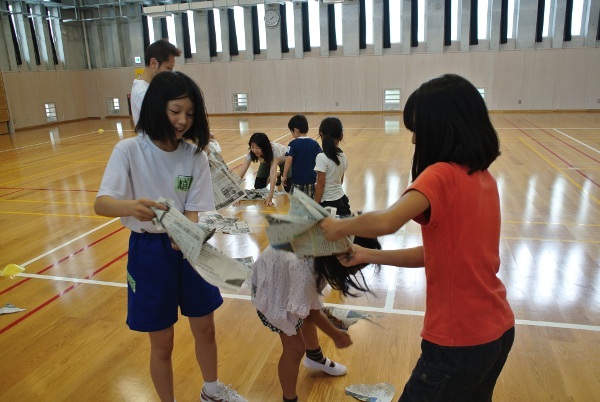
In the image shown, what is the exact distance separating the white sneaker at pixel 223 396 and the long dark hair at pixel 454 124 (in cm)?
173

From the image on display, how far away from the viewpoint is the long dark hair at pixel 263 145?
20.2 feet

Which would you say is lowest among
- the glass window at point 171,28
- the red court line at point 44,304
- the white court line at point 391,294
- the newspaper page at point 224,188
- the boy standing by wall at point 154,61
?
the white court line at point 391,294

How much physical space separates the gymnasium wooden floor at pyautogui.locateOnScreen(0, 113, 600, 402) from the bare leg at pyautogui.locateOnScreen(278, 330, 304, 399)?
0.18 metres

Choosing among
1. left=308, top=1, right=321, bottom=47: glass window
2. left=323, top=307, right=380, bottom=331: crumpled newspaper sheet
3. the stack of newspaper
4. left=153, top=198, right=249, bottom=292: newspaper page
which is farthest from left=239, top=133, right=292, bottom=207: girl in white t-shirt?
left=308, top=1, right=321, bottom=47: glass window

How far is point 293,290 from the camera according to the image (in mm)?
2080

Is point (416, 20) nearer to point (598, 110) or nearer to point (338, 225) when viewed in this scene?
point (598, 110)

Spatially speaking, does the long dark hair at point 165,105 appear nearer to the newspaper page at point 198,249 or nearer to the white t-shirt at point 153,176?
the white t-shirt at point 153,176

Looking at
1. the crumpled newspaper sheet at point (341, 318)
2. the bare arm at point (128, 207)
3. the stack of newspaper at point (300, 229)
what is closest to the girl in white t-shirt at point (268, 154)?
the crumpled newspaper sheet at point (341, 318)

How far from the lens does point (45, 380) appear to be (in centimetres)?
275

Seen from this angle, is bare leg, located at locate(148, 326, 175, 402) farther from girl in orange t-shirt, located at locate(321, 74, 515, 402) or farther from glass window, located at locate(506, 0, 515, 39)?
glass window, located at locate(506, 0, 515, 39)

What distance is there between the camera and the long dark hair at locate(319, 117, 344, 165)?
407 cm

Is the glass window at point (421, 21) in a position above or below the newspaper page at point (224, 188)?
above

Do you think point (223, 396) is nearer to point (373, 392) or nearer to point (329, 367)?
point (329, 367)

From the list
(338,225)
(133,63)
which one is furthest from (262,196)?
(133,63)
